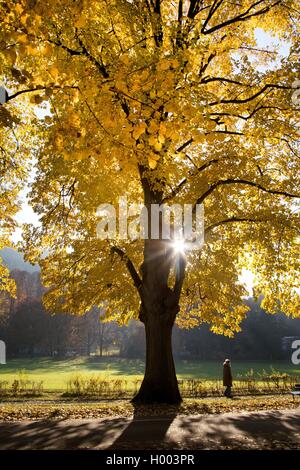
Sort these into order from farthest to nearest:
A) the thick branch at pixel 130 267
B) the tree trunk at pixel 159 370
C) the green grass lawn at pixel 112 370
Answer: the green grass lawn at pixel 112 370 < the thick branch at pixel 130 267 < the tree trunk at pixel 159 370

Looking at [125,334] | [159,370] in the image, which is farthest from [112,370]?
[159,370]

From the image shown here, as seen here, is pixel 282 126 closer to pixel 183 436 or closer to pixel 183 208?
pixel 183 208

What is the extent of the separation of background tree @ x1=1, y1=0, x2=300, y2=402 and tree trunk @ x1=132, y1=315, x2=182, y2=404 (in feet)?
0.11

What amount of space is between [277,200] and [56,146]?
35.2 feet

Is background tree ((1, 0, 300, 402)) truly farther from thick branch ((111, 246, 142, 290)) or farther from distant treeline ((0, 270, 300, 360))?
distant treeline ((0, 270, 300, 360))

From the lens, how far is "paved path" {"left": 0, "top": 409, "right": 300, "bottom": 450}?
6395 millimetres

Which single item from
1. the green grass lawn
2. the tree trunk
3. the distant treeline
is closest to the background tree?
the tree trunk

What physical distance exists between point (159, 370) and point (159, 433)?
6607 mm

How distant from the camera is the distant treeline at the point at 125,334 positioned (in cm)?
6469

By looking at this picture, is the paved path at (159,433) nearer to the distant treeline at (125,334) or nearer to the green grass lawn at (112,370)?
the green grass lawn at (112,370)

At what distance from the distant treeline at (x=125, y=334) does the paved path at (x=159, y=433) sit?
50.0m

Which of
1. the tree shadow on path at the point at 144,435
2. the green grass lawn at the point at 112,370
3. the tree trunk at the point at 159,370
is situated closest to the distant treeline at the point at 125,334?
the green grass lawn at the point at 112,370

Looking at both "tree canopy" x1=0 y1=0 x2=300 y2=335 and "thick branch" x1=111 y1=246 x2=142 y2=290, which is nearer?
"tree canopy" x1=0 y1=0 x2=300 y2=335

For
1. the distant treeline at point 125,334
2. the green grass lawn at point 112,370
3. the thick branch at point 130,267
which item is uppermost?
the thick branch at point 130,267
